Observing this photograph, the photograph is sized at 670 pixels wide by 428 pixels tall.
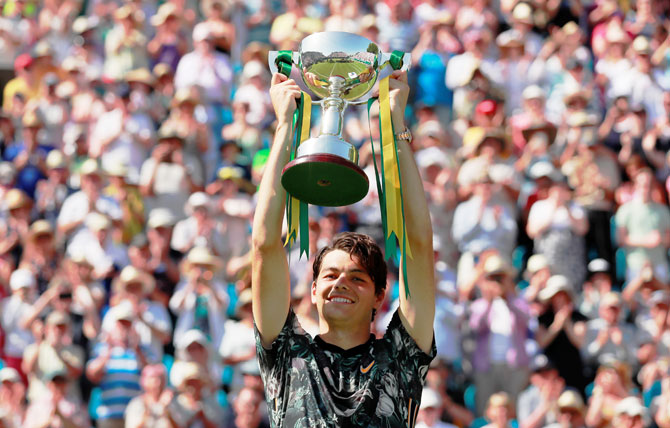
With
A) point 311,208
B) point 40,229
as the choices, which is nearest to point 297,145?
A: point 311,208

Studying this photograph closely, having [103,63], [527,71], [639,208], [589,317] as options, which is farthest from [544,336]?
[103,63]

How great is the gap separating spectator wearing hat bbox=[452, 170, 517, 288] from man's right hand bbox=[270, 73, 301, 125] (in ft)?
19.3

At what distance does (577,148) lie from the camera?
34.3 feet

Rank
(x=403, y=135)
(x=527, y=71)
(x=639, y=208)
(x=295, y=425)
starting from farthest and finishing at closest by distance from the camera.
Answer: (x=527, y=71) < (x=639, y=208) < (x=403, y=135) < (x=295, y=425)

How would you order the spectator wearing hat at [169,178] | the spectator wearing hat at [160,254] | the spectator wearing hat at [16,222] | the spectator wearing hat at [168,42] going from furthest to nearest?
the spectator wearing hat at [168,42], the spectator wearing hat at [169,178], the spectator wearing hat at [16,222], the spectator wearing hat at [160,254]

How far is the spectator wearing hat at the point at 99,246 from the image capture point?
9.54 meters

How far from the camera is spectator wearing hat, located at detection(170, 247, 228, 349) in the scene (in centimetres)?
902

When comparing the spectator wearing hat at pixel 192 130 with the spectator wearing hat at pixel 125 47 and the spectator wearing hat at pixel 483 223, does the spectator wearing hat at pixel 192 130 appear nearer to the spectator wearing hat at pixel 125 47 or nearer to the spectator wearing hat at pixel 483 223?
the spectator wearing hat at pixel 125 47

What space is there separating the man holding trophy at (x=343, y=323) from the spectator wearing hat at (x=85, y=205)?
657 centimetres

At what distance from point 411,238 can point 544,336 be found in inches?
218

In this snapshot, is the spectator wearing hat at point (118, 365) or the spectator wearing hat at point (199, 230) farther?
the spectator wearing hat at point (199, 230)

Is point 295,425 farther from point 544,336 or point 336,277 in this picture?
point 544,336

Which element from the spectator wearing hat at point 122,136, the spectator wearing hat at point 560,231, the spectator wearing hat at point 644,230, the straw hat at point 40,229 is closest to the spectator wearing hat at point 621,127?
the spectator wearing hat at point 644,230

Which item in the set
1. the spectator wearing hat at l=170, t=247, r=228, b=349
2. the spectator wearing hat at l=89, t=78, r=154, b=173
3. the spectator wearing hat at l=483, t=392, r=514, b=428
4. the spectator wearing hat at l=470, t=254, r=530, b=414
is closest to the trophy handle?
the spectator wearing hat at l=483, t=392, r=514, b=428
